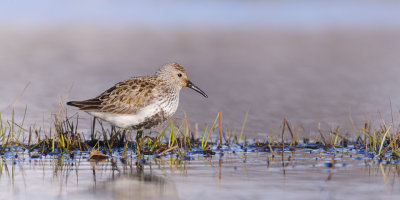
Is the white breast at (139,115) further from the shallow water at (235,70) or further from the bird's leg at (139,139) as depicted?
the shallow water at (235,70)

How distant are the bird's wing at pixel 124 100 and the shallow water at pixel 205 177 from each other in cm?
118

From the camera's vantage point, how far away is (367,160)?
9023 millimetres

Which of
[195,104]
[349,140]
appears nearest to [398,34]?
[195,104]

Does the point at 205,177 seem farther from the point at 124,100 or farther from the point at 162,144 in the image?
the point at 124,100

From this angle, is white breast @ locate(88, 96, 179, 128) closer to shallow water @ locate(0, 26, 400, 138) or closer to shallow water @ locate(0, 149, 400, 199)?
shallow water @ locate(0, 149, 400, 199)

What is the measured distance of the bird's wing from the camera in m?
10.3

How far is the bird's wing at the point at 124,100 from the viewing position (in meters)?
10.3

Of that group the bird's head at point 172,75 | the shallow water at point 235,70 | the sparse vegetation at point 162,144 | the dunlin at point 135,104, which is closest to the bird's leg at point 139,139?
the sparse vegetation at point 162,144

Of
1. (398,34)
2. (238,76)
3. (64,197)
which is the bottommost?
(64,197)

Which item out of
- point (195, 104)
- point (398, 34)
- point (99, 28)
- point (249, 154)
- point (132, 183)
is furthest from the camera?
point (99, 28)

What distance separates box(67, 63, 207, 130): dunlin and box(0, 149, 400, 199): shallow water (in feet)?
3.35

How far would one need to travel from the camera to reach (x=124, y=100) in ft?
33.9

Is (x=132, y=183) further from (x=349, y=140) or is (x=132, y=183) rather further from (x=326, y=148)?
(x=349, y=140)

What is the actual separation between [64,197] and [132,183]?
974 millimetres
